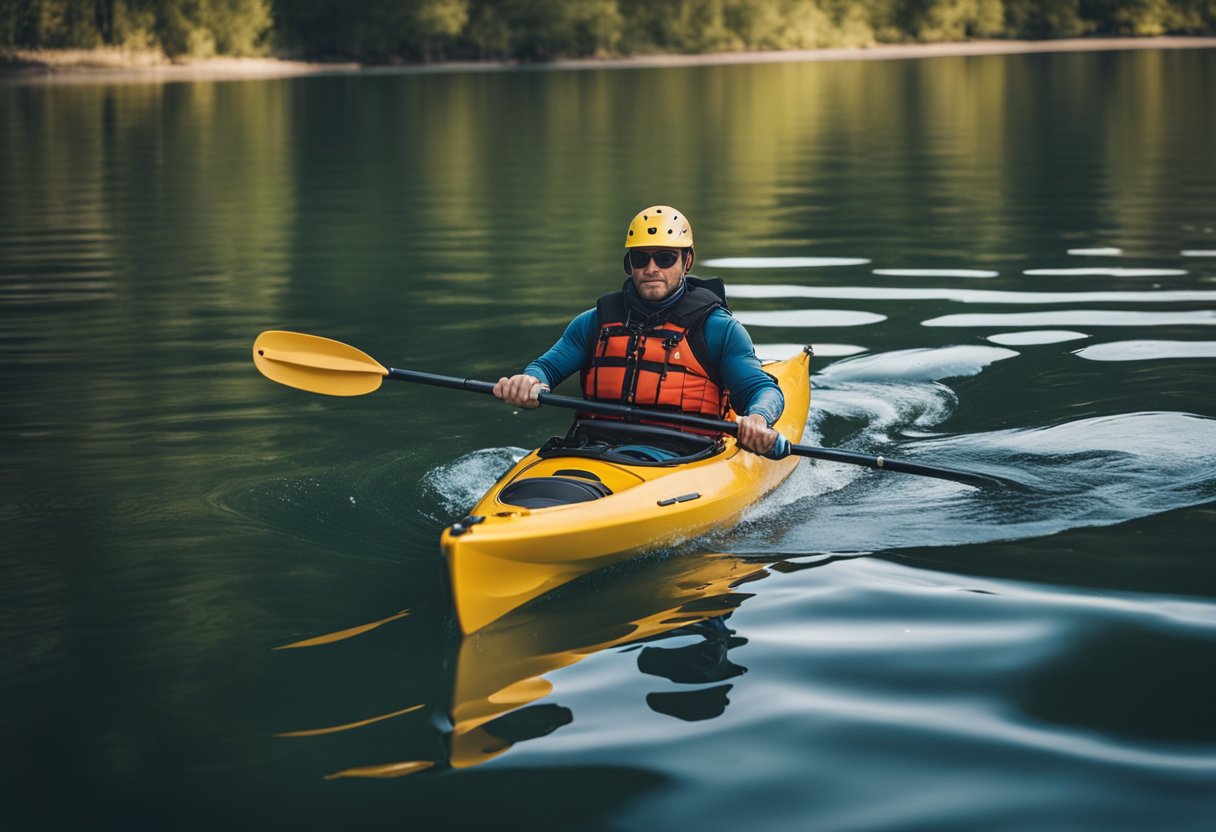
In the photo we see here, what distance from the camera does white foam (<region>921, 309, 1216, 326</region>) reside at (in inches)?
418

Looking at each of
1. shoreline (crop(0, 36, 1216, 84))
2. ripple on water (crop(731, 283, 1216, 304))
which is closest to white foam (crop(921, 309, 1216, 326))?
ripple on water (crop(731, 283, 1216, 304))

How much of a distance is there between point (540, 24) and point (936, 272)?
6934 centimetres

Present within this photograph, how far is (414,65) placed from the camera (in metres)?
79.8

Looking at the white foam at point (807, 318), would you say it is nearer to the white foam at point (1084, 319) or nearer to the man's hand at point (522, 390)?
the white foam at point (1084, 319)

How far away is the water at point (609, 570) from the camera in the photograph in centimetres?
418

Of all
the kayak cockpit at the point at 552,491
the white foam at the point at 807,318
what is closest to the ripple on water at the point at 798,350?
the white foam at the point at 807,318

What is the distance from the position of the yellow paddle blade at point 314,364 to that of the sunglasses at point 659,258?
4.95ft

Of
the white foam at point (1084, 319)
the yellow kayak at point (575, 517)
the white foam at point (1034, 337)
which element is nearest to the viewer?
the yellow kayak at point (575, 517)

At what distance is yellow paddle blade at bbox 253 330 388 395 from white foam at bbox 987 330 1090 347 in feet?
16.9

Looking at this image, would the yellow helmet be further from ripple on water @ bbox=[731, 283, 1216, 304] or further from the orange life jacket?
ripple on water @ bbox=[731, 283, 1216, 304]

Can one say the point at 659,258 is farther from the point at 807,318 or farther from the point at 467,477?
the point at 807,318

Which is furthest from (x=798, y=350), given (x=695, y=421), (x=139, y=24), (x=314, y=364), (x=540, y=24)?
(x=540, y=24)

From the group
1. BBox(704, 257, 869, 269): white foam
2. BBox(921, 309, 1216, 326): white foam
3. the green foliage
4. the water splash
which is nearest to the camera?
the water splash

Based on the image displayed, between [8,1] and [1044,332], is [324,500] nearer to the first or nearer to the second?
[1044,332]
